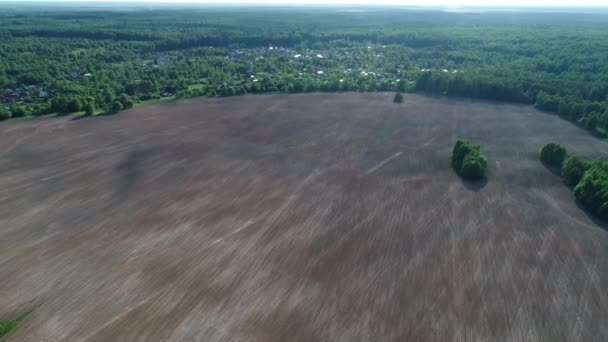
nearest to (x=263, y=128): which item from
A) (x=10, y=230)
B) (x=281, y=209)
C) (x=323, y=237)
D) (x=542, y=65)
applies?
(x=281, y=209)

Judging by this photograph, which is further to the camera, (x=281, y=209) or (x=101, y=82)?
(x=101, y=82)

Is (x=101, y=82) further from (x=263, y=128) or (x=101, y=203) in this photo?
(x=101, y=203)

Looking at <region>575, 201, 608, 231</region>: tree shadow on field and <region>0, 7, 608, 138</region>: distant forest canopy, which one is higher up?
<region>0, 7, 608, 138</region>: distant forest canopy

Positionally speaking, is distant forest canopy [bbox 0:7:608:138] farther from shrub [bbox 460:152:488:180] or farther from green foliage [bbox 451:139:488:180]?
shrub [bbox 460:152:488:180]

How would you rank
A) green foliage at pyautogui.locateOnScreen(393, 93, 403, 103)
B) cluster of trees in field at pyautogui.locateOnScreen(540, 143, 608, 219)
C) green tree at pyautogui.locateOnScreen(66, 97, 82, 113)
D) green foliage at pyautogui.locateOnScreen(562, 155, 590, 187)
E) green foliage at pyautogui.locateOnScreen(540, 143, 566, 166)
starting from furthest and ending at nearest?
green foliage at pyautogui.locateOnScreen(393, 93, 403, 103), green tree at pyautogui.locateOnScreen(66, 97, 82, 113), green foliage at pyautogui.locateOnScreen(540, 143, 566, 166), green foliage at pyautogui.locateOnScreen(562, 155, 590, 187), cluster of trees in field at pyautogui.locateOnScreen(540, 143, 608, 219)

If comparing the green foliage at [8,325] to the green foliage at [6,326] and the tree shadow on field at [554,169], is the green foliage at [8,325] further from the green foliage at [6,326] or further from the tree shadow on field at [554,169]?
the tree shadow on field at [554,169]

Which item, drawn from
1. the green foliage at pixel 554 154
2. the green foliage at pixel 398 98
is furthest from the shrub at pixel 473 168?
the green foliage at pixel 398 98

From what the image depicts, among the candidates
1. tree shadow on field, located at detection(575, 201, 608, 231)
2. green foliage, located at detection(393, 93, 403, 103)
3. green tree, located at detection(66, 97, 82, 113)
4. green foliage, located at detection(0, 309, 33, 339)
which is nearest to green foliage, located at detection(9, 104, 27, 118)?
green tree, located at detection(66, 97, 82, 113)
